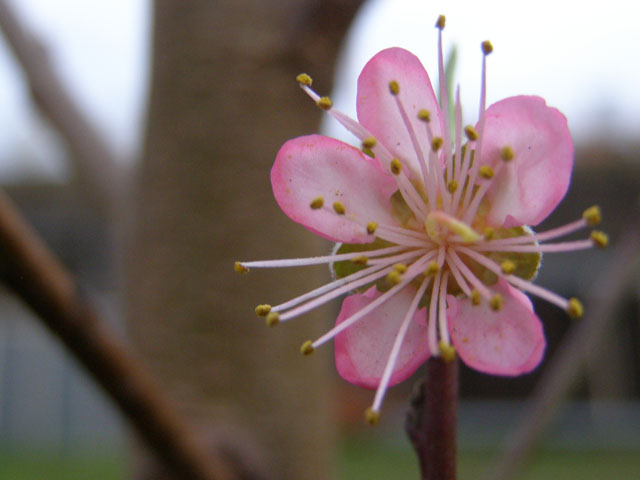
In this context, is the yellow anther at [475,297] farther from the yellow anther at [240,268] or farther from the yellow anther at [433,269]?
the yellow anther at [240,268]

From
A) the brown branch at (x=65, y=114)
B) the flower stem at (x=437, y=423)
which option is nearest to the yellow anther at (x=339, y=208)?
the flower stem at (x=437, y=423)

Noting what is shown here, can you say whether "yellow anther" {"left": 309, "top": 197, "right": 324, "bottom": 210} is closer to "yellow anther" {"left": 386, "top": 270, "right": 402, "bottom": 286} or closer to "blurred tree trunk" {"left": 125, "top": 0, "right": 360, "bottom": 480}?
"yellow anther" {"left": 386, "top": 270, "right": 402, "bottom": 286}

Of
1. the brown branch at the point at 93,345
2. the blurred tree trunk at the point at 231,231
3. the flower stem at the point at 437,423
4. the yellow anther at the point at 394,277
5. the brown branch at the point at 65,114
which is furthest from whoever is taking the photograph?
the brown branch at the point at 65,114

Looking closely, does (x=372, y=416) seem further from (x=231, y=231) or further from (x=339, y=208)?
(x=231, y=231)

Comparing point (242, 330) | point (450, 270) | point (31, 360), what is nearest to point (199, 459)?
point (242, 330)

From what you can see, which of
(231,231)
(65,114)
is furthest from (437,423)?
(65,114)

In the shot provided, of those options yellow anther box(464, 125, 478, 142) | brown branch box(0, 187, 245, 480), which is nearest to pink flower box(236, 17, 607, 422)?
yellow anther box(464, 125, 478, 142)

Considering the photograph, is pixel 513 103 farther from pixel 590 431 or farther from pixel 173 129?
pixel 590 431
